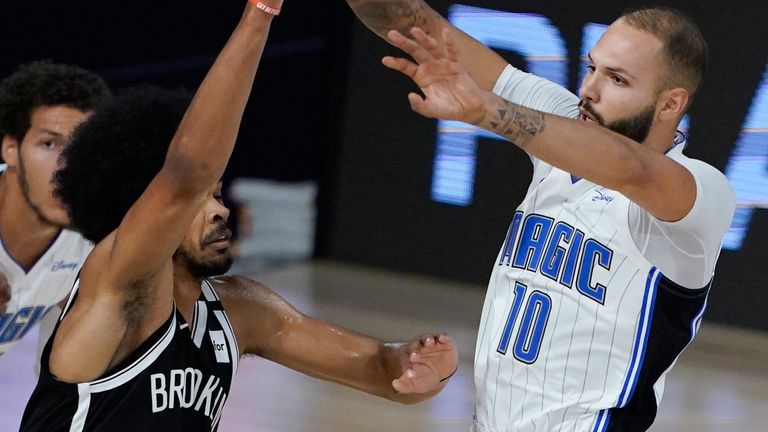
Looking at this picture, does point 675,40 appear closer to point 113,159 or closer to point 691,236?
point 691,236

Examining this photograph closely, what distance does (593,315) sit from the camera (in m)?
2.95

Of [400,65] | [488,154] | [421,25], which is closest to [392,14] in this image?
[421,25]

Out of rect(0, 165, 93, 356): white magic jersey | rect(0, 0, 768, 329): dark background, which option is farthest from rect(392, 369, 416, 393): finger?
rect(0, 0, 768, 329): dark background

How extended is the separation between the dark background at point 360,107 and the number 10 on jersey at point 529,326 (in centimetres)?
448

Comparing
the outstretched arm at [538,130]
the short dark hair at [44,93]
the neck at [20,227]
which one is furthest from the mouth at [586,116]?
the neck at [20,227]

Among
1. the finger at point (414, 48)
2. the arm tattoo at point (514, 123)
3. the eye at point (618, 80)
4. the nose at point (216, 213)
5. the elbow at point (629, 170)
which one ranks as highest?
the finger at point (414, 48)

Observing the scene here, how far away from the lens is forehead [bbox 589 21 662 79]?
117 inches

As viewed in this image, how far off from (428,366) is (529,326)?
26 cm

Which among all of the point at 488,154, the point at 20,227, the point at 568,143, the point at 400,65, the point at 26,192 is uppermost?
the point at 400,65

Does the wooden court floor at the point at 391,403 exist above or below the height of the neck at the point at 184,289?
below

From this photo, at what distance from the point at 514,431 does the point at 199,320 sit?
2.68ft

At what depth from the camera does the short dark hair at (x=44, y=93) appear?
4.37 m

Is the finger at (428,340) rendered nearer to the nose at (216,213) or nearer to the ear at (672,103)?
the nose at (216,213)

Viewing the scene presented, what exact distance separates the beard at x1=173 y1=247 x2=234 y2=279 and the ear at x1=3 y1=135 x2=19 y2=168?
5.77 feet
